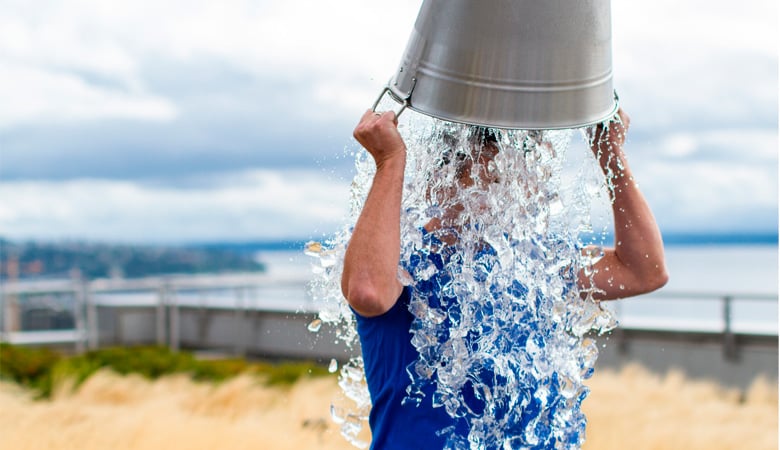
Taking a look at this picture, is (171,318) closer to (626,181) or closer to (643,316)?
(643,316)

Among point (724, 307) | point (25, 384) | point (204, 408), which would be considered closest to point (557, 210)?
point (204, 408)

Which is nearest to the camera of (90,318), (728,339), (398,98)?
(398,98)

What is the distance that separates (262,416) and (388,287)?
2.97 m

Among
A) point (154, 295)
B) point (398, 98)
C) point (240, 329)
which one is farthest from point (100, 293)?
point (398, 98)

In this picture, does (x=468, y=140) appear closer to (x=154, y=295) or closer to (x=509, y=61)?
(x=509, y=61)

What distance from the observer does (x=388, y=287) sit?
5.19ft

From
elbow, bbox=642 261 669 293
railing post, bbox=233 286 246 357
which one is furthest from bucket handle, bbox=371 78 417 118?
railing post, bbox=233 286 246 357

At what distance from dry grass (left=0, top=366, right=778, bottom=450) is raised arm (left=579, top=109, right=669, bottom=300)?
1.73m

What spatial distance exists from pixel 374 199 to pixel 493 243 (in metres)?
0.25

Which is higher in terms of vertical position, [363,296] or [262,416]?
[363,296]

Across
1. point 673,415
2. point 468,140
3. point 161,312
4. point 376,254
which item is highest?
point 468,140

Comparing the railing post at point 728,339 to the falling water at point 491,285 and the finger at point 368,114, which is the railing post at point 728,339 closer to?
the falling water at point 491,285

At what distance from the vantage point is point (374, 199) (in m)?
1.62

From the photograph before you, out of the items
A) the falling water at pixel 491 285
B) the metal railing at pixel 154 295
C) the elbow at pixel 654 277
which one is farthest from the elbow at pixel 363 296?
the metal railing at pixel 154 295
